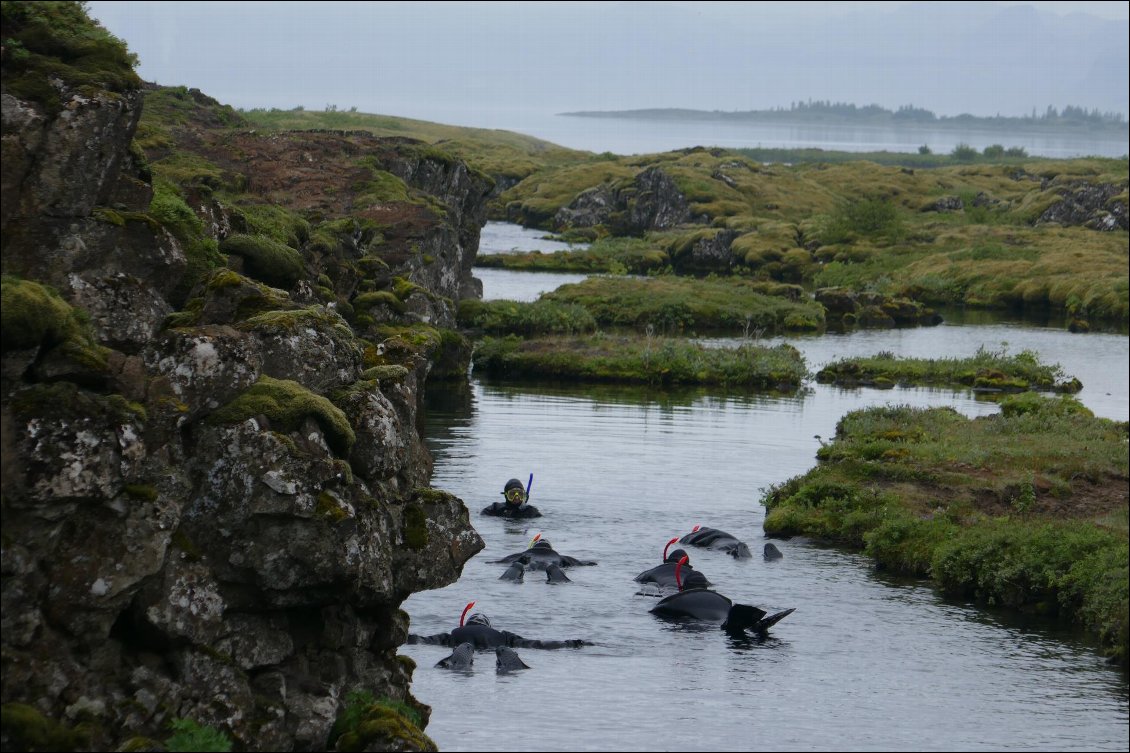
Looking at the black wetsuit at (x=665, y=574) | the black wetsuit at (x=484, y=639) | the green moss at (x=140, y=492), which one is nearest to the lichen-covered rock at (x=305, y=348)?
the green moss at (x=140, y=492)

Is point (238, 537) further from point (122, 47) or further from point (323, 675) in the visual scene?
point (122, 47)

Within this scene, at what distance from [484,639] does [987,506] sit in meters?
22.2

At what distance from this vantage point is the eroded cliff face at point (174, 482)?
63.5 ft

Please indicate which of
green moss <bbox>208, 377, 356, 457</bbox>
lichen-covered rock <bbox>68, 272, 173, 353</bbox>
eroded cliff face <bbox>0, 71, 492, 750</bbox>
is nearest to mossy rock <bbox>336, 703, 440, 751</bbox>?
eroded cliff face <bbox>0, 71, 492, 750</bbox>

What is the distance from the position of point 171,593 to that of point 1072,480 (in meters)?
39.4

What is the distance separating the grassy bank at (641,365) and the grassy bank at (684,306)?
16.9 metres

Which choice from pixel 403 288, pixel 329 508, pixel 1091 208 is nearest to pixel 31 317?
pixel 329 508

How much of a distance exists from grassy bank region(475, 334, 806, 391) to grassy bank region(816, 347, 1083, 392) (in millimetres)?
3630

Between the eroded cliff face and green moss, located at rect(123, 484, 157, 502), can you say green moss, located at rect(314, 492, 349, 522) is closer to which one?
the eroded cliff face

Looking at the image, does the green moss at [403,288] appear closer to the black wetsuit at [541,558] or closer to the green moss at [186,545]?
the black wetsuit at [541,558]

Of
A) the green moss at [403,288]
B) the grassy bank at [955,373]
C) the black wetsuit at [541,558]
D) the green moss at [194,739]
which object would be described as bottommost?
the black wetsuit at [541,558]

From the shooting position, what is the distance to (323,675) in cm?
2442

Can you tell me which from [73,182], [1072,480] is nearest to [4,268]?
[73,182]

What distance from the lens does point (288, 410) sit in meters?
23.6
